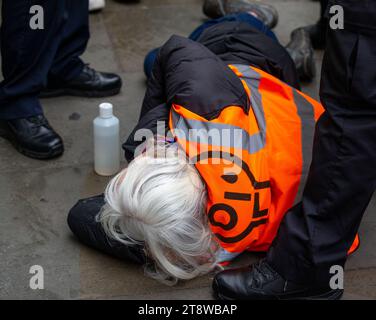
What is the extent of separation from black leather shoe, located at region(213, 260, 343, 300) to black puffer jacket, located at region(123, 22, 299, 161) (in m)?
0.56

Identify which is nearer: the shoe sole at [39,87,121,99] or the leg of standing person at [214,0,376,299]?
the leg of standing person at [214,0,376,299]

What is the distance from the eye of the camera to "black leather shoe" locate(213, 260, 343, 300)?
2221 mm

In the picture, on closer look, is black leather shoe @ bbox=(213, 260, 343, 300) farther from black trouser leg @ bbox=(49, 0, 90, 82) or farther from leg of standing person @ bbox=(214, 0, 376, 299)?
black trouser leg @ bbox=(49, 0, 90, 82)

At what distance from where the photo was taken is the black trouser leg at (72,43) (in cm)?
332

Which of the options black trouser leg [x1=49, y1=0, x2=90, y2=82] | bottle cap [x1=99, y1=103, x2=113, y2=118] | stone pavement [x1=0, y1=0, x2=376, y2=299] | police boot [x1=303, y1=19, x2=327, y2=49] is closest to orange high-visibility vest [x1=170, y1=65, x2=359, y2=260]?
stone pavement [x1=0, y1=0, x2=376, y2=299]

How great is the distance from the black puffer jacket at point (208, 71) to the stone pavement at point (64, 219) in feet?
1.38

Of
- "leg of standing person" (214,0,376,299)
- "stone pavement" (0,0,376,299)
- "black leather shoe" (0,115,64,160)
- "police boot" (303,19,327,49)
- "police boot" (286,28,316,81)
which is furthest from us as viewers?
"police boot" (303,19,327,49)

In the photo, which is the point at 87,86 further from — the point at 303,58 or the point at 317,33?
the point at 317,33

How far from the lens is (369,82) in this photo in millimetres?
1899

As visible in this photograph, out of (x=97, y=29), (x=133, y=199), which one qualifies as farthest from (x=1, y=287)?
(x=97, y=29)

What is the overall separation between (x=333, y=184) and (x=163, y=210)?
543 millimetres

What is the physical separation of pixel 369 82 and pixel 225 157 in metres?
0.54

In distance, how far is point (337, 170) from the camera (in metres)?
2.02

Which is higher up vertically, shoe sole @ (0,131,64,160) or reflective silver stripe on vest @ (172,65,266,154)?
reflective silver stripe on vest @ (172,65,266,154)
